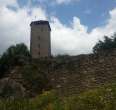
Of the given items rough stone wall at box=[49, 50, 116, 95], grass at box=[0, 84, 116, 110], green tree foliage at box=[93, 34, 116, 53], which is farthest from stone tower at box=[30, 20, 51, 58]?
grass at box=[0, 84, 116, 110]

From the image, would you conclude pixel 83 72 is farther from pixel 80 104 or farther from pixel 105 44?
pixel 105 44

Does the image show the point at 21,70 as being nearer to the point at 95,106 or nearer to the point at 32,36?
the point at 95,106

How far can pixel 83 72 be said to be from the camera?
44.2ft

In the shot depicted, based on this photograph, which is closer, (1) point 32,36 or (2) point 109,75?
(2) point 109,75

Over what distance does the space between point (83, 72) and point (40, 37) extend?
3299 cm

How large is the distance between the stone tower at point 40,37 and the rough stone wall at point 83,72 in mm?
30761

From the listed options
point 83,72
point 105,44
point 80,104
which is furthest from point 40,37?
point 80,104

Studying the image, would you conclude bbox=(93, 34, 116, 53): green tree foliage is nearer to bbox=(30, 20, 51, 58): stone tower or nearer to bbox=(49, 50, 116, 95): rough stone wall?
bbox=(49, 50, 116, 95): rough stone wall

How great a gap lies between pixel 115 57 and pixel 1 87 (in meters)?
4.62

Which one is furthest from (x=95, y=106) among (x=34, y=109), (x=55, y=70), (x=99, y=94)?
(x=55, y=70)

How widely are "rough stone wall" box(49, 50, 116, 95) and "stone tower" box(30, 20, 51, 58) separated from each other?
30761 millimetres

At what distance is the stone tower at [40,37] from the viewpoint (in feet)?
148

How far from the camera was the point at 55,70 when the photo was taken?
46.5 ft

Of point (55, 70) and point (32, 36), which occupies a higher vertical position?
point (32, 36)
